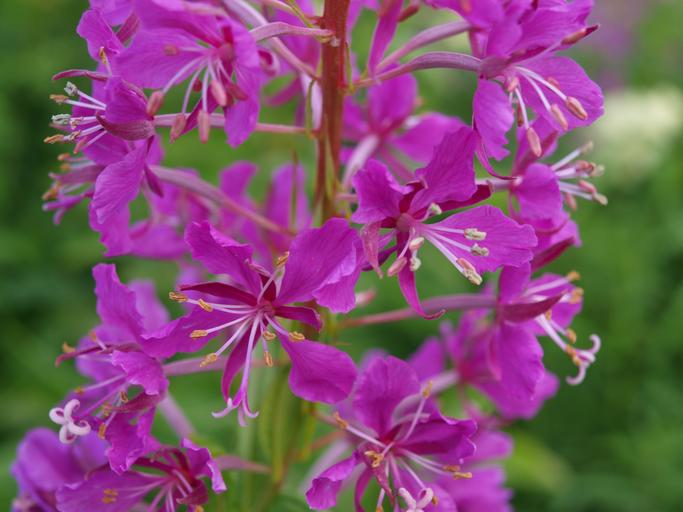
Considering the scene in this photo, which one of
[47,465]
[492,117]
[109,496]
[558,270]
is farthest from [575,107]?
[558,270]

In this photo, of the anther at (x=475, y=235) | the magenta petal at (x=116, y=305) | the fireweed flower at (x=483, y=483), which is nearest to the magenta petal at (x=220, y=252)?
the magenta petal at (x=116, y=305)

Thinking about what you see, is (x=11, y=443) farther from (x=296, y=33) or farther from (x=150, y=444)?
(x=296, y=33)

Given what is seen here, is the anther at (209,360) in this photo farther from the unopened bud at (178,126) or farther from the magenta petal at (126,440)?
the unopened bud at (178,126)

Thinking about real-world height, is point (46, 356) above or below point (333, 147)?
below

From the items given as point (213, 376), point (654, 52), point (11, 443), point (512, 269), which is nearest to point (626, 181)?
point (654, 52)

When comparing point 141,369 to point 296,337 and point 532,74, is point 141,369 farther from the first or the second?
point 532,74

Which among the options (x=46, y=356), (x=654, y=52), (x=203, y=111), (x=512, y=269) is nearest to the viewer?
(x=203, y=111)
